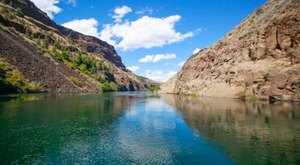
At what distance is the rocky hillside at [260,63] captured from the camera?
260 ft

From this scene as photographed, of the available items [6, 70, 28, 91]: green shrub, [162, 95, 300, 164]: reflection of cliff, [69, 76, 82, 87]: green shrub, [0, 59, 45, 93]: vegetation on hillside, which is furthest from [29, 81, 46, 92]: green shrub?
[162, 95, 300, 164]: reflection of cliff

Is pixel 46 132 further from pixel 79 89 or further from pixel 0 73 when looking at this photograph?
pixel 79 89

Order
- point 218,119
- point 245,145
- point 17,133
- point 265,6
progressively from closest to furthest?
1. point 245,145
2. point 17,133
3. point 218,119
4. point 265,6

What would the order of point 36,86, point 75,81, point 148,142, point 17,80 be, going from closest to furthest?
point 148,142
point 17,80
point 36,86
point 75,81

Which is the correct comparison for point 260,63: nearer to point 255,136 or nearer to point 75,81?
point 255,136

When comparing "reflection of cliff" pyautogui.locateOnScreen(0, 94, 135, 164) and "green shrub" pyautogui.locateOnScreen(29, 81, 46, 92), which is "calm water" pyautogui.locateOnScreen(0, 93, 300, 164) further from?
"green shrub" pyautogui.locateOnScreen(29, 81, 46, 92)

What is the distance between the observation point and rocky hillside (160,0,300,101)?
79250 mm

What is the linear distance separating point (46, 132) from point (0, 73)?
272 feet

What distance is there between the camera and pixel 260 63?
93438mm

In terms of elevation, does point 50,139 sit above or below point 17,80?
below

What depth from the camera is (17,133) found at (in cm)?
3141

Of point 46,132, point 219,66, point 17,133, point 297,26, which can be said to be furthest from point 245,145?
point 219,66

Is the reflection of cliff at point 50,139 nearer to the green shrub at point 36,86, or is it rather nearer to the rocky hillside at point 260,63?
the rocky hillside at point 260,63

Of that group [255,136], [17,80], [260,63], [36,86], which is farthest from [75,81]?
[255,136]
